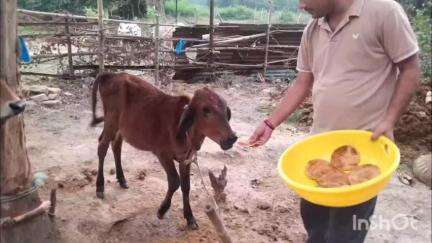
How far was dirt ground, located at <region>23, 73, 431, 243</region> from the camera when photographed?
3.80m

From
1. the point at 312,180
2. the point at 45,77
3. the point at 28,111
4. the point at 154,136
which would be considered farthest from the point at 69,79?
the point at 312,180

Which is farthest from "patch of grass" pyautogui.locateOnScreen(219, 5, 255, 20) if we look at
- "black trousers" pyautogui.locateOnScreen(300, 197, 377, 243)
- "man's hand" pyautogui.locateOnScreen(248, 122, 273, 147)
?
"black trousers" pyautogui.locateOnScreen(300, 197, 377, 243)

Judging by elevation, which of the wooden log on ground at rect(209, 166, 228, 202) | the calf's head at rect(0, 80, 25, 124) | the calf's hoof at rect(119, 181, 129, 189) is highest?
the calf's head at rect(0, 80, 25, 124)

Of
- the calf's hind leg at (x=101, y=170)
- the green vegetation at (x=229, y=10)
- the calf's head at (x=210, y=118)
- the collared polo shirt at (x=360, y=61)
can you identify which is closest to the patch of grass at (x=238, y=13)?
the green vegetation at (x=229, y=10)

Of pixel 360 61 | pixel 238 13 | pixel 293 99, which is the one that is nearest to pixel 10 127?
pixel 293 99

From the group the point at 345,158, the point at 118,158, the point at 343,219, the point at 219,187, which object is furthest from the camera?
the point at 118,158

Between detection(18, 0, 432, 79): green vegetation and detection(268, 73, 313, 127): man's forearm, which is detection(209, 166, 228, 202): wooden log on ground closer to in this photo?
detection(268, 73, 313, 127): man's forearm

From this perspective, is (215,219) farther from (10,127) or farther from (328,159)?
(10,127)

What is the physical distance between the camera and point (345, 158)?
2375 mm

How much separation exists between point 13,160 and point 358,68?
1905mm

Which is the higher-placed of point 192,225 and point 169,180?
point 169,180

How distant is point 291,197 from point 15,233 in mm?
2699

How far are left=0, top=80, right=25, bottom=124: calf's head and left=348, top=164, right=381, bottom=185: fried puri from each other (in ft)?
5.27

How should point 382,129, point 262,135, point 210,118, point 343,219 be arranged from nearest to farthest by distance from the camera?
1. point 382,129
2. point 343,219
3. point 262,135
4. point 210,118
